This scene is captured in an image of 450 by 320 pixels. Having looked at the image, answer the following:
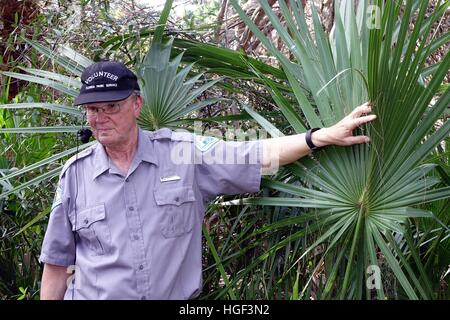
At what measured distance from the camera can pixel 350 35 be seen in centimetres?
295

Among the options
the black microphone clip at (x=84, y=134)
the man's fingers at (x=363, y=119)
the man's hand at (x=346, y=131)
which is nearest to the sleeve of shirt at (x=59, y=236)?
the black microphone clip at (x=84, y=134)

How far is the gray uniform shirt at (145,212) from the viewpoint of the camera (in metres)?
2.86

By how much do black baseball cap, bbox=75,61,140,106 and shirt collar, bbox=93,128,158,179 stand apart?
0.66ft

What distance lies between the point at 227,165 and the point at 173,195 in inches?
9.7

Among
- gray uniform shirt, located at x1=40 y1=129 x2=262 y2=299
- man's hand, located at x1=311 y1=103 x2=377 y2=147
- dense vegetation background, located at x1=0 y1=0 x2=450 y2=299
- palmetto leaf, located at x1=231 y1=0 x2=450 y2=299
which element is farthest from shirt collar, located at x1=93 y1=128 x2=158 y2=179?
man's hand, located at x1=311 y1=103 x2=377 y2=147

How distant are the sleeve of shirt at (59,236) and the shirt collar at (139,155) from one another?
0.17 m

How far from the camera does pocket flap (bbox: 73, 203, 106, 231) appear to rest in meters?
2.93

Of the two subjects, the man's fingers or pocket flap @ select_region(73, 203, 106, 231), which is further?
pocket flap @ select_region(73, 203, 106, 231)

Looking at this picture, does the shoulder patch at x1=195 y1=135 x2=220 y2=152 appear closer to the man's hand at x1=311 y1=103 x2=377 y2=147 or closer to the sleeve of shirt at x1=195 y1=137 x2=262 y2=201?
the sleeve of shirt at x1=195 y1=137 x2=262 y2=201

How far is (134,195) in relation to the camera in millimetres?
2947

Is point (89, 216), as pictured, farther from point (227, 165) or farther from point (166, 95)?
point (166, 95)
